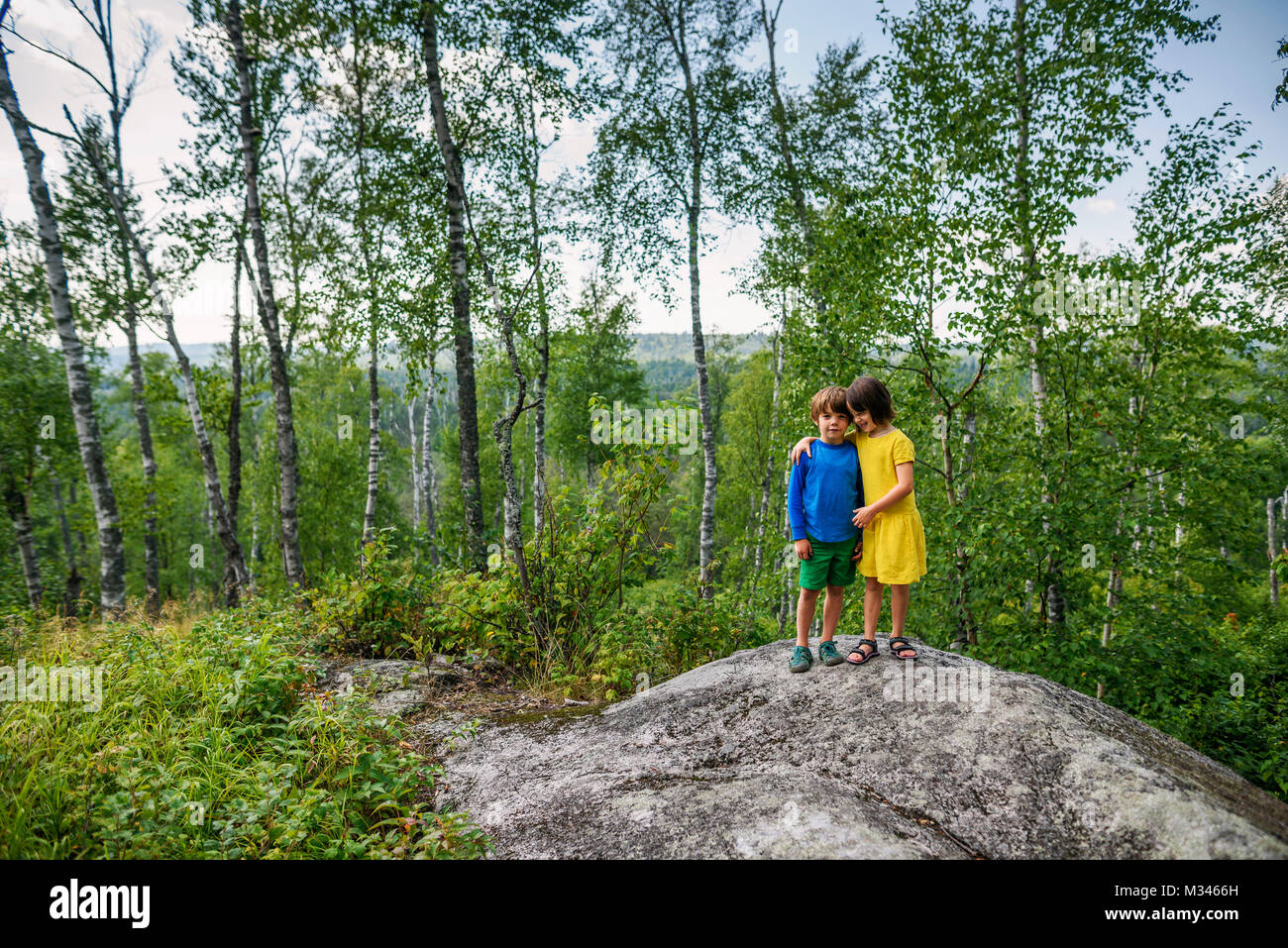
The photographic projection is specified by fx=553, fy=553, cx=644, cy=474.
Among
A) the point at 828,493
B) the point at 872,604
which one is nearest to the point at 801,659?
the point at 872,604

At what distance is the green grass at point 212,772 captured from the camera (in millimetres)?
2424

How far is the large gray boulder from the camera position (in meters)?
2.19

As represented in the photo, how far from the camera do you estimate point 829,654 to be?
12.9ft

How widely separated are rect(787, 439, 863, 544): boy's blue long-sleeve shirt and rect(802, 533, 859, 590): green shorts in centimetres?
5

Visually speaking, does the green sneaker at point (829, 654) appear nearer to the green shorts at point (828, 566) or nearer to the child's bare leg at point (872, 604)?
the child's bare leg at point (872, 604)

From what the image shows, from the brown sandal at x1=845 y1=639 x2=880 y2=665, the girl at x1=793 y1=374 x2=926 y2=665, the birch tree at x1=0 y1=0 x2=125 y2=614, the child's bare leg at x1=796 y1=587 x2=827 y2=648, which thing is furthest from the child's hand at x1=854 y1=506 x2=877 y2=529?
the birch tree at x1=0 y1=0 x2=125 y2=614

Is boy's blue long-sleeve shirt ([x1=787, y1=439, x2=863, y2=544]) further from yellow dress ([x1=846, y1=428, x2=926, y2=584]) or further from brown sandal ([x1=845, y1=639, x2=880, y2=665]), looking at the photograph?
brown sandal ([x1=845, y1=639, x2=880, y2=665])

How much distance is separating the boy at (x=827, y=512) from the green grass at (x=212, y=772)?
2529 millimetres

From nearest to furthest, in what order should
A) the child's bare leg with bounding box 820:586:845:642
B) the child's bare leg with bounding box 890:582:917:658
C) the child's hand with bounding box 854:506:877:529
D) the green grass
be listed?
the green grass < the child's hand with bounding box 854:506:877:529 < the child's bare leg with bounding box 890:582:917:658 < the child's bare leg with bounding box 820:586:845:642

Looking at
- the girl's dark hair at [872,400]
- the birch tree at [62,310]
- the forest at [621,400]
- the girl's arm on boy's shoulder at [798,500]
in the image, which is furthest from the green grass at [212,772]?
the birch tree at [62,310]

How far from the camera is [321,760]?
10.8ft

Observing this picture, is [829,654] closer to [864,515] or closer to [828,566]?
[828,566]

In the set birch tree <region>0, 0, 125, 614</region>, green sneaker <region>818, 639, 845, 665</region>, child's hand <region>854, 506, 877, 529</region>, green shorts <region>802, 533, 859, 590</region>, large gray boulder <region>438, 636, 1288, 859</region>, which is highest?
birch tree <region>0, 0, 125, 614</region>

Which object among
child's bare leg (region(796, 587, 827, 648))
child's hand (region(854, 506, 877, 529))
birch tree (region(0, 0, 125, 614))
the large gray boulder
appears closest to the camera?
the large gray boulder
